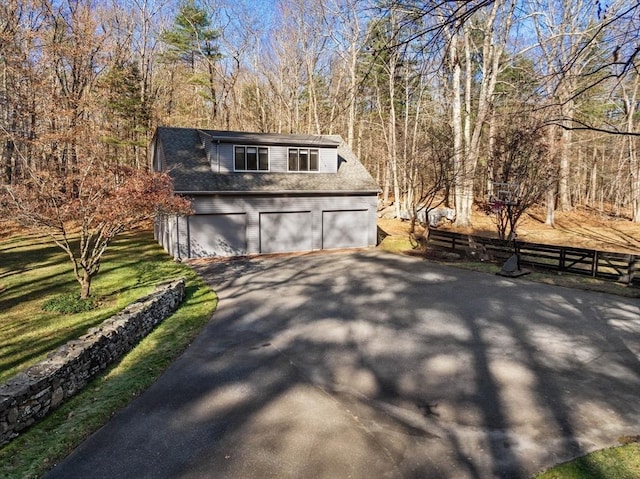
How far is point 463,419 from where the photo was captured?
621cm

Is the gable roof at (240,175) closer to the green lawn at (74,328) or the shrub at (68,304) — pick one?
the green lawn at (74,328)

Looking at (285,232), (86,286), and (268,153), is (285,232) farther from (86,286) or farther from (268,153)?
(86,286)

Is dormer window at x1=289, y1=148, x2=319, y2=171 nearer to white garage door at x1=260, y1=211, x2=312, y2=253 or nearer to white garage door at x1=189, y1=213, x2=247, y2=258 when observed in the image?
white garage door at x1=260, y1=211, x2=312, y2=253

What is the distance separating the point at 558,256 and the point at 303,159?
42.5ft

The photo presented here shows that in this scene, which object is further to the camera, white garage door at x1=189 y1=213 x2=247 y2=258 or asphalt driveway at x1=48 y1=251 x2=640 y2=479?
white garage door at x1=189 y1=213 x2=247 y2=258

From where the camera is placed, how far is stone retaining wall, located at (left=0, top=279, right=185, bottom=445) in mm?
5746

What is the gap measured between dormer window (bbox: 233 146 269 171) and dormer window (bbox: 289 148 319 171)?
1.39 m

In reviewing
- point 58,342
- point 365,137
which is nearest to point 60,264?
point 58,342

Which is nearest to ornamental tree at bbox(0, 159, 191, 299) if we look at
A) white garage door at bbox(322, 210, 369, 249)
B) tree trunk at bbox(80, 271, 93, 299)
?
tree trunk at bbox(80, 271, 93, 299)

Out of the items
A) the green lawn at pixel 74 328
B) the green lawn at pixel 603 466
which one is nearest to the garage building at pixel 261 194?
the green lawn at pixel 74 328

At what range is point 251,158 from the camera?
20500mm

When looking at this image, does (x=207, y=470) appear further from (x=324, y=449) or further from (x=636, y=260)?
(x=636, y=260)

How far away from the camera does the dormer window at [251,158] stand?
2023cm

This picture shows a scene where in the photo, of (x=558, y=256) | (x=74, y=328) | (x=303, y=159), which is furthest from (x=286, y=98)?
(x=74, y=328)
